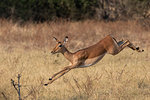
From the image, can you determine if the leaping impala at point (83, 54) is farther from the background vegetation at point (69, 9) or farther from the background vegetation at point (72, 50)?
the background vegetation at point (69, 9)

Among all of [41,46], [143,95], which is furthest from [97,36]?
[143,95]

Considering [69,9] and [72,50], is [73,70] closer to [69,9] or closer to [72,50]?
[72,50]

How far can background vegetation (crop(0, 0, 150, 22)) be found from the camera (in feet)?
62.9

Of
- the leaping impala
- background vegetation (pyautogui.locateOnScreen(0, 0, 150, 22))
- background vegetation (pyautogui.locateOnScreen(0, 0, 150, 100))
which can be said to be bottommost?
background vegetation (pyautogui.locateOnScreen(0, 0, 150, 22))

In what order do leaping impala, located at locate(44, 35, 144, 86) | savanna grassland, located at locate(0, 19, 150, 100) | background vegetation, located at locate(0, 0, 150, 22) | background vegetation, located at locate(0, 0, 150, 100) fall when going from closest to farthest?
savanna grassland, located at locate(0, 19, 150, 100) < background vegetation, located at locate(0, 0, 150, 100) < leaping impala, located at locate(44, 35, 144, 86) < background vegetation, located at locate(0, 0, 150, 22)

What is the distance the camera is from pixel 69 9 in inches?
783

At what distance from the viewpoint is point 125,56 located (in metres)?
9.94

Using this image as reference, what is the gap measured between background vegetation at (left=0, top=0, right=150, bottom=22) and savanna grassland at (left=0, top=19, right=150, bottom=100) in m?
3.14

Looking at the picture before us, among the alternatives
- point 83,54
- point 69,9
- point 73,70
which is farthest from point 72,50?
point 69,9

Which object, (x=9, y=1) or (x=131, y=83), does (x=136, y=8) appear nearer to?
(x=9, y=1)

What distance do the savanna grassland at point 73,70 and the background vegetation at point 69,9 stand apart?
3.14 metres

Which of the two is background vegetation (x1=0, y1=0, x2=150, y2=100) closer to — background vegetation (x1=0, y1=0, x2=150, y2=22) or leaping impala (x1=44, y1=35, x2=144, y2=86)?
background vegetation (x1=0, y1=0, x2=150, y2=22)

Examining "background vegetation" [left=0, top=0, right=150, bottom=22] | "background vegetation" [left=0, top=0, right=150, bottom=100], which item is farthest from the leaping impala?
"background vegetation" [left=0, top=0, right=150, bottom=22]

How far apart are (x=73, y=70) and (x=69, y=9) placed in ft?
39.3
